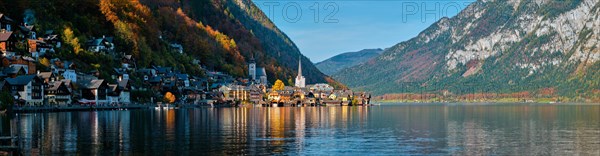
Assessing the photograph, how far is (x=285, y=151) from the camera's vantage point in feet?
141

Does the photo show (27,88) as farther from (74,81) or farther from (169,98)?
(169,98)

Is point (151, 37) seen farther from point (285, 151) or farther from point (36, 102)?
point (285, 151)

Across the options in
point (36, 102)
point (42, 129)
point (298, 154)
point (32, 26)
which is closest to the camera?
point (298, 154)

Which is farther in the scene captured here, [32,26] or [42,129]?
[32,26]

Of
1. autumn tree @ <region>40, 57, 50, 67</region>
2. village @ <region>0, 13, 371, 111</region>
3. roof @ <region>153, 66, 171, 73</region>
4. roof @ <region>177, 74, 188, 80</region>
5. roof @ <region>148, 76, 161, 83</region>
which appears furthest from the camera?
roof @ <region>177, 74, 188, 80</region>

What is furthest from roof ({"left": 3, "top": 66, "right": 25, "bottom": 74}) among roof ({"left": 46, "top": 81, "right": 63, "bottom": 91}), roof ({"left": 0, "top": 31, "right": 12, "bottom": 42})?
roof ({"left": 46, "top": 81, "right": 63, "bottom": 91})

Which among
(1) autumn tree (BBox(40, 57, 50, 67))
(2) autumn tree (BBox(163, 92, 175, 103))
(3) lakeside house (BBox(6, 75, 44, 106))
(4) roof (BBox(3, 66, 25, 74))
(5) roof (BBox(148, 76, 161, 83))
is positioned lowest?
(2) autumn tree (BBox(163, 92, 175, 103))

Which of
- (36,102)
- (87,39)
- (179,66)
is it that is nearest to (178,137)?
(36,102)

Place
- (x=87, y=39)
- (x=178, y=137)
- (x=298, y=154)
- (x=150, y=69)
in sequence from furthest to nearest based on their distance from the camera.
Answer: (x=150, y=69) → (x=87, y=39) → (x=178, y=137) → (x=298, y=154)

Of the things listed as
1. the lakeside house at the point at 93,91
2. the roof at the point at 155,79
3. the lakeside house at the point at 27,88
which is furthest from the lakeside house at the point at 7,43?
the roof at the point at 155,79

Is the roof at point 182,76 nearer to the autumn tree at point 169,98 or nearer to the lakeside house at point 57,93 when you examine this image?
the autumn tree at point 169,98

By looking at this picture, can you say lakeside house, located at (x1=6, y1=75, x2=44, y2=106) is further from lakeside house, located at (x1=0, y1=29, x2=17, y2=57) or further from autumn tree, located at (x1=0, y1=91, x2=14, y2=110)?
autumn tree, located at (x1=0, y1=91, x2=14, y2=110)

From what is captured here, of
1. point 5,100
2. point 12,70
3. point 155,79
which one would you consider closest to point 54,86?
point 12,70

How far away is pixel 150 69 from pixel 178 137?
107m
